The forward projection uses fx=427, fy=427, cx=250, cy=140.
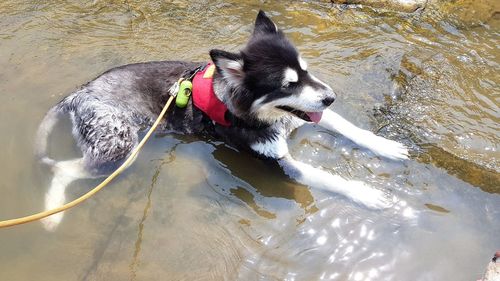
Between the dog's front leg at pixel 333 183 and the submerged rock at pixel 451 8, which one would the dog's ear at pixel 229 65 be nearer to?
the dog's front leg at pixel 333 183

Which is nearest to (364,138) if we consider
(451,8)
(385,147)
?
(385,147)

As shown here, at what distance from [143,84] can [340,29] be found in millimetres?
3307

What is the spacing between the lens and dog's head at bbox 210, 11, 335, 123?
161 inches

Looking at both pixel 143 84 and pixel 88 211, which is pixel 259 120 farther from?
pixel 88 211

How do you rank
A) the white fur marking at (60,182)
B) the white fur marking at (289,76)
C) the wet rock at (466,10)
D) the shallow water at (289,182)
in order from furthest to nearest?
the wet rock at (466,10)
the white fur marking at (60,182)
the white fur marking at (289,76)
the shallow water at (289,182)

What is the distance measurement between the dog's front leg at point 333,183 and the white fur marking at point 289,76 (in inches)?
34.6

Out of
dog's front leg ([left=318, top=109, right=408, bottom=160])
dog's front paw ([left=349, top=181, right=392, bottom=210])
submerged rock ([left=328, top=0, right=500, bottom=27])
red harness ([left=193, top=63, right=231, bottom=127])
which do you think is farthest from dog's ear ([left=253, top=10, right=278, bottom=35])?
→ submerged rock ([left=328, top=0, right=500, bottom=27])

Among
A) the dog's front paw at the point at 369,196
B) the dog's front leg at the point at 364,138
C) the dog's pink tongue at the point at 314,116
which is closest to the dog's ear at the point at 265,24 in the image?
the dog's pink tongue at the point at 314,116

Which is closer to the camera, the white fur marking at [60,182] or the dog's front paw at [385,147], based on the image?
the white fur marking at [60,182]

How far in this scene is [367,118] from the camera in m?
5.13

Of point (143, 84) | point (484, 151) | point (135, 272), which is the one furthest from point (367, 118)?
point (135, 272)

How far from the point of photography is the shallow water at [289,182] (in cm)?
384

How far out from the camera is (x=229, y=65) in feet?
13.5

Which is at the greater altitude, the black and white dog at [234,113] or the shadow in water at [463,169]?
the black and white dog at [234,113]
